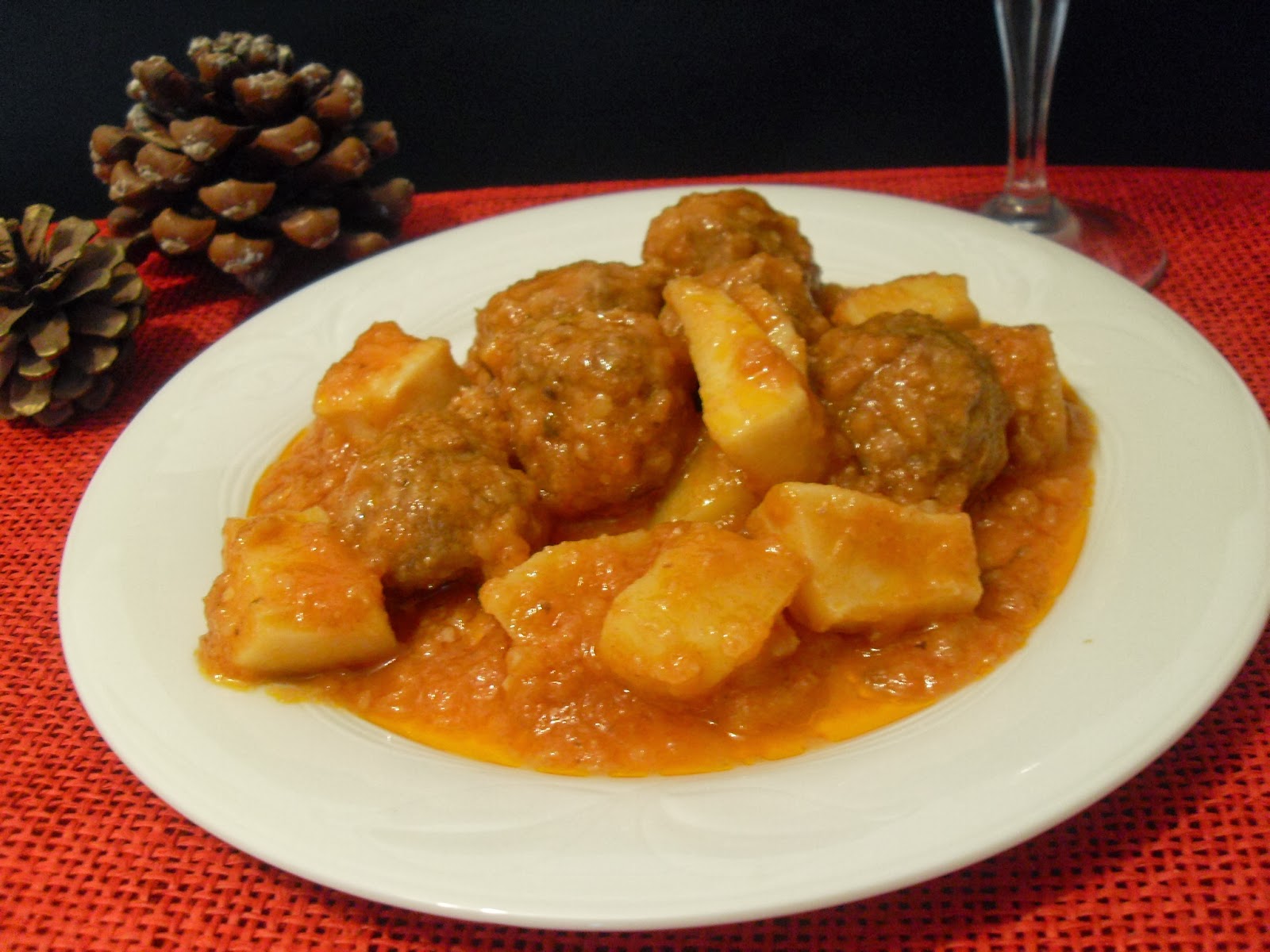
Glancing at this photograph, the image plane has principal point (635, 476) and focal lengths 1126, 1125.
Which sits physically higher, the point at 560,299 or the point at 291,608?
the point at 560,299

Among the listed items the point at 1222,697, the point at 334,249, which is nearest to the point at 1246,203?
the point at 1222,697

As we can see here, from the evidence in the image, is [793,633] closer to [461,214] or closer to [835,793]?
[835,793]

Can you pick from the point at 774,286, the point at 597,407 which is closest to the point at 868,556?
the point at 597,407

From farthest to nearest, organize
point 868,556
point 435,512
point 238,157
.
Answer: point 238,157
point 435,512
point 868,556

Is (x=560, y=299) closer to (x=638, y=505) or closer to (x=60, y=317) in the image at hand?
(x=638, y=505)

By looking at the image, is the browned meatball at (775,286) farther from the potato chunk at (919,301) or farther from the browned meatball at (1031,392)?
the browned meatball at (1031,392)
